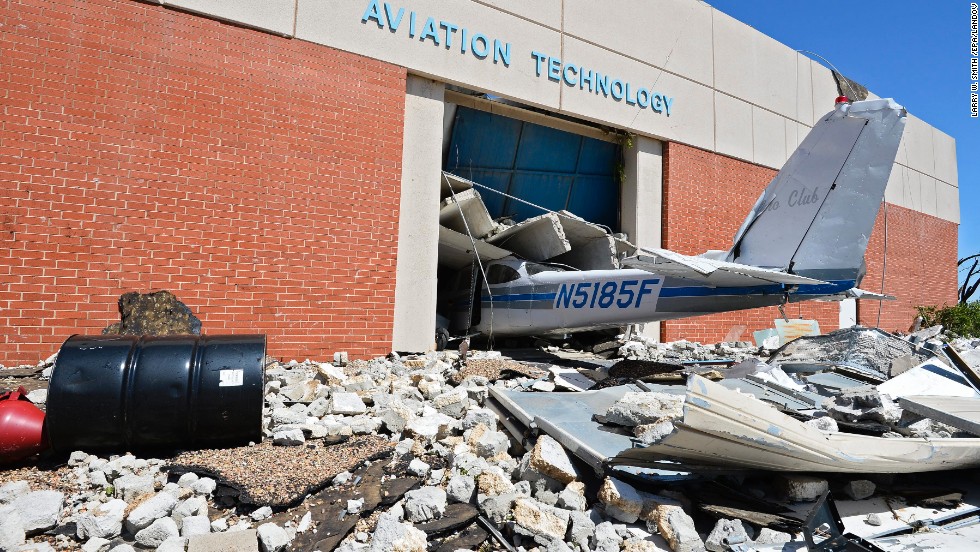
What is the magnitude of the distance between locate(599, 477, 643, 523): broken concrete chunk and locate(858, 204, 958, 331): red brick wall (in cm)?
1731

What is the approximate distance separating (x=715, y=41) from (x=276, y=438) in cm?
1306

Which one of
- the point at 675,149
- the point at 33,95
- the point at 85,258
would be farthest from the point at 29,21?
the point at 675,149

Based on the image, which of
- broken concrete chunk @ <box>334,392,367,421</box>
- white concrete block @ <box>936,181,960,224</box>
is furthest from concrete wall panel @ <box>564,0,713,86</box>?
white concrete block @ <box>936,181,960,224</box>

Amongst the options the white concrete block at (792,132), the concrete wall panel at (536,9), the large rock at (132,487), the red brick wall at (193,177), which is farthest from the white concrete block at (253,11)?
the white concrete block at (792,132)

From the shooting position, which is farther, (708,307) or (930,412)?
(708,307)

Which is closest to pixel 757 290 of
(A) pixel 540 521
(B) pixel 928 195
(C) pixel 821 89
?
(A) pixel 540 521

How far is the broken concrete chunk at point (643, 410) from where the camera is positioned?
3.94 m

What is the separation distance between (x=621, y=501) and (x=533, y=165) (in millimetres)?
9642

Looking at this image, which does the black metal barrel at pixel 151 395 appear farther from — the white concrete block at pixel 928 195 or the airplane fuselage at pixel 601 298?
the white concrete block at pixel 928 195

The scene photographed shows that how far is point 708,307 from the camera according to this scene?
7.24m

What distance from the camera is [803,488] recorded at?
325 cm

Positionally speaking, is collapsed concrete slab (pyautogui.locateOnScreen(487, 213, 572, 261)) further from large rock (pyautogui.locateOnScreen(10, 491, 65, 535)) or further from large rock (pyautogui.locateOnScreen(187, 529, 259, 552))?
large rock (pyautogui.locateOnScreen(10, 491, 65, 535))

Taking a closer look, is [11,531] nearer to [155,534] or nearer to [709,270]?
[155,534]

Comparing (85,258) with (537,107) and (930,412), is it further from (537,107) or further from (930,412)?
(930,412)
